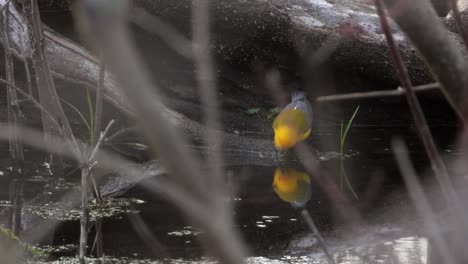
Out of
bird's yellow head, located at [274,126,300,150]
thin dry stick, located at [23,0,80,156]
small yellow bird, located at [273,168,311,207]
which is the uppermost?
thin dry stick, located at [23,0,80,156]

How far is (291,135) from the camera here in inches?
213

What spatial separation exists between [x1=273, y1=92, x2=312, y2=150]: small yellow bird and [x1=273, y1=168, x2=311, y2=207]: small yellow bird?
0.28 meters

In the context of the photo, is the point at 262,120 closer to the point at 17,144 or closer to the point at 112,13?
the point at 17,144

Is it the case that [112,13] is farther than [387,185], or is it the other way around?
[387,185]

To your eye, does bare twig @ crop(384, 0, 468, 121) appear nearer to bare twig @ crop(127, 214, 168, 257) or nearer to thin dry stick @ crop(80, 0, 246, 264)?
thin dry stick @ crop(80, 0, 246, 264)

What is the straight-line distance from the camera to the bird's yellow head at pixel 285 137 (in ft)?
17.6

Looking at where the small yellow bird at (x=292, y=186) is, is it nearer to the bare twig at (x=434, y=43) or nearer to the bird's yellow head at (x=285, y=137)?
the bird's yellow head at (x=285, y=137)

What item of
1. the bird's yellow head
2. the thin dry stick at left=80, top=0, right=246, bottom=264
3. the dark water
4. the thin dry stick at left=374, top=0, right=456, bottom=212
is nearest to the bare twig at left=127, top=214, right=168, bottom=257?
the dark water

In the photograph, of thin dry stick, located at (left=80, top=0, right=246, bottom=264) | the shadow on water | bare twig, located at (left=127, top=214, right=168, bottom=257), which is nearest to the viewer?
thin dry stick, located at (left=80, top=0, right=246, bottom=264)

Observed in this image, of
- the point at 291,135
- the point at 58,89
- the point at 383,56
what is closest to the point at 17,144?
the point at 58,89

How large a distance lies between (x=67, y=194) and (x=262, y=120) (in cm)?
241

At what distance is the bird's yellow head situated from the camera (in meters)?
5.38

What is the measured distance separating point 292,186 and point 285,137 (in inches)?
29.9

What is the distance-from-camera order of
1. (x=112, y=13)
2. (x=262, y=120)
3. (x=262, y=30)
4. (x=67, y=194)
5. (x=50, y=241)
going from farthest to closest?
(x=262, y=120)
(x=262, y=30)
(x=67, y=194)
(x=50, y=241)
(x=112, y=13)
